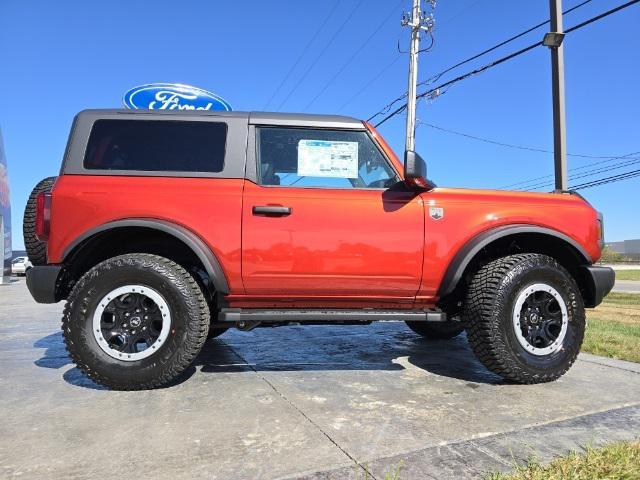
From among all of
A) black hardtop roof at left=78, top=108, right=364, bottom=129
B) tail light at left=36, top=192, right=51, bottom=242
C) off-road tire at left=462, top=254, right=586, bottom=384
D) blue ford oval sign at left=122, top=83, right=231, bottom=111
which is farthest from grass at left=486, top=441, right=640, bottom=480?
blue ford oval sign at left=122, top=83, right=231, bottom=111

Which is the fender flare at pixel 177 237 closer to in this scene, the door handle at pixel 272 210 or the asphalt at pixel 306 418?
the door handle at pixel 272 210

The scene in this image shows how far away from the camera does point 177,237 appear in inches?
120

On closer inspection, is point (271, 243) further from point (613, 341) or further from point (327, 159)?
point (613, 341)

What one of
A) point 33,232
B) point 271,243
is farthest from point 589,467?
point 33,232

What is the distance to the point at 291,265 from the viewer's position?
3172mm

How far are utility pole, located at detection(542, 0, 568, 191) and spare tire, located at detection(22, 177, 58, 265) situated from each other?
872 cm

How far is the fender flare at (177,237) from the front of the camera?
3.05 meters

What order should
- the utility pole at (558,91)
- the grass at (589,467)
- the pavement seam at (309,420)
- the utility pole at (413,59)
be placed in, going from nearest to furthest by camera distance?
the grass at (589,467), the pavement seam at (309,420), the utility pole at (558,91), the utility pole at (413,59)

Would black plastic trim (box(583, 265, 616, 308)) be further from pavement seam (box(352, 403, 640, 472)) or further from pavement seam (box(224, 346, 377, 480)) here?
pavement seam (box(224, 346, 377, 480))

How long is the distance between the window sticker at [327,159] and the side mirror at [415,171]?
0.42m

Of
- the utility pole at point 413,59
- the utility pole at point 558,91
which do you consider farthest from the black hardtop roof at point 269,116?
the utility pole at point 413,59

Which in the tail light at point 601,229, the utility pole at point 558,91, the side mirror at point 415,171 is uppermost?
the utility pole at point 558,91

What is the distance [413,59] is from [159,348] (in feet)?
50.6

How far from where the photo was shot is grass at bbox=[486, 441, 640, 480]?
1.86 meters
